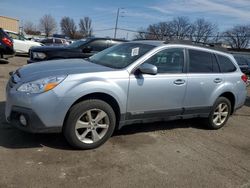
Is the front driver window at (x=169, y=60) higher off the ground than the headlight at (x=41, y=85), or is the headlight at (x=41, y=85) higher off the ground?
the front driver window at (x=169, y=60)

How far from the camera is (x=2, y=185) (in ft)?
9.98

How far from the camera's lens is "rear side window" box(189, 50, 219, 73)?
17.0ft

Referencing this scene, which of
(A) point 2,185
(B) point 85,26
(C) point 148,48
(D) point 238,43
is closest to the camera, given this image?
(A) point 2,185

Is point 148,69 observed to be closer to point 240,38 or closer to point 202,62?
point 202,62

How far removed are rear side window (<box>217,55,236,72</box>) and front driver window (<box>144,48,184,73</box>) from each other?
3.67ft

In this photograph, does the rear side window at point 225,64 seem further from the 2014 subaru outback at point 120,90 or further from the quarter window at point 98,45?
the quarter window at point 98,45

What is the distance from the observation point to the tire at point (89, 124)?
392 centimetres

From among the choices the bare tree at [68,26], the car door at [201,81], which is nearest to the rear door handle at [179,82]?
the car door at [201,81]

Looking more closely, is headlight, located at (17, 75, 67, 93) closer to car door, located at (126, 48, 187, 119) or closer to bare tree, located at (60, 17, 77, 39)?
car door, located at (126, 48, 187, 119)

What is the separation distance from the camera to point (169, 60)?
488 cm

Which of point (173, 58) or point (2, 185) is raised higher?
point (173, 58)

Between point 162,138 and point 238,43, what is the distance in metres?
73.6

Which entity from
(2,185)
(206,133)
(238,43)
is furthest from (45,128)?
(238,43)

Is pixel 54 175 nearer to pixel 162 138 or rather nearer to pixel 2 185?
pixel 2 185
